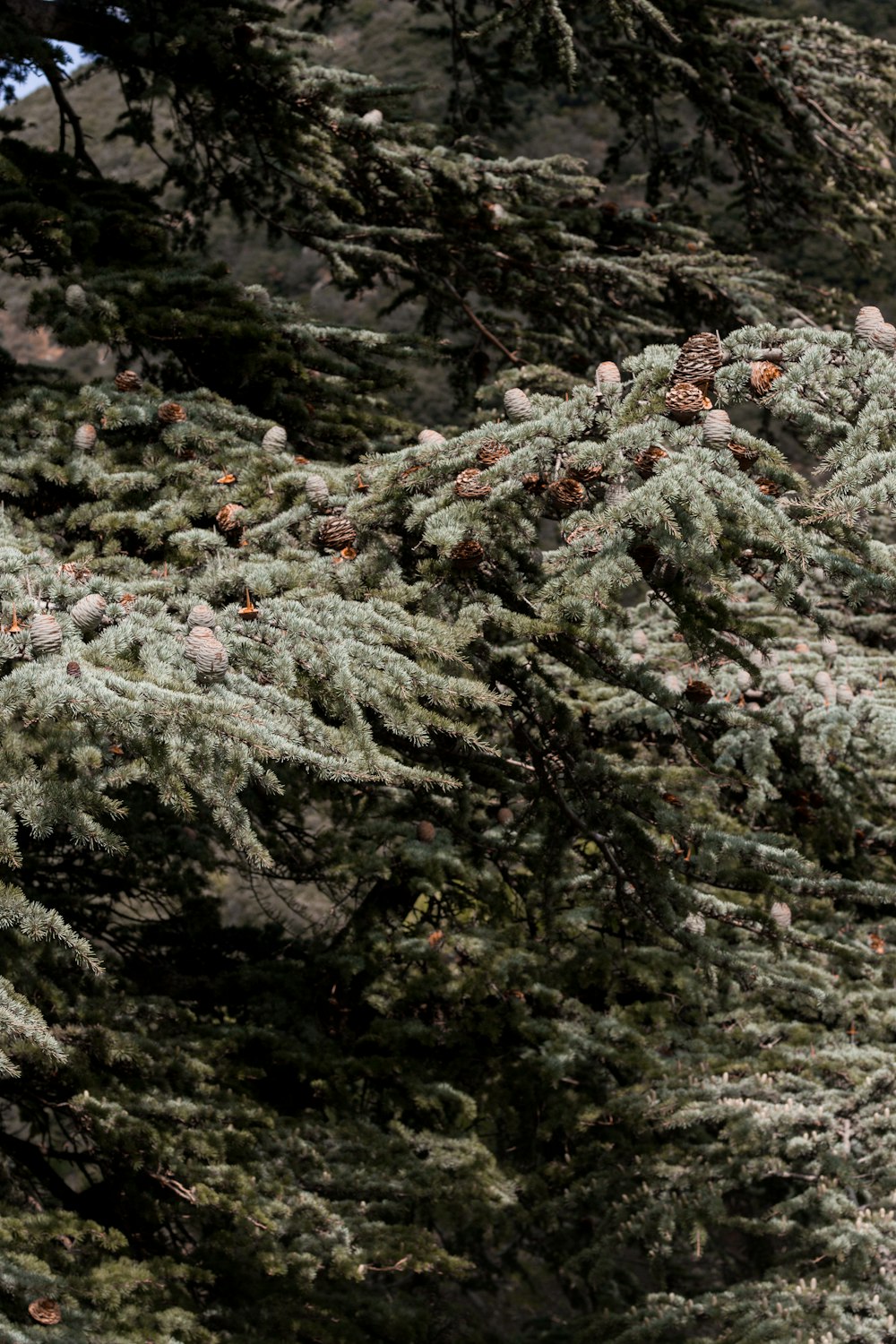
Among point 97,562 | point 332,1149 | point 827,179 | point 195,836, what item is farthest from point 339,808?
point 827,179

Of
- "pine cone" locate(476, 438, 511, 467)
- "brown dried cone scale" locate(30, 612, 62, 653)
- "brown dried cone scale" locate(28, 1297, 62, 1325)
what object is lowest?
"brown dried cone scale" locate(28, 1297, 62, 1325)

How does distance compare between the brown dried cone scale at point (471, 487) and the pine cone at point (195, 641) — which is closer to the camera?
the pine cone at point (195, 641)

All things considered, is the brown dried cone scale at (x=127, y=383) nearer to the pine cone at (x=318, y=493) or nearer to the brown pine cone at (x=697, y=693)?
the pine cone at (x=318, y=493)

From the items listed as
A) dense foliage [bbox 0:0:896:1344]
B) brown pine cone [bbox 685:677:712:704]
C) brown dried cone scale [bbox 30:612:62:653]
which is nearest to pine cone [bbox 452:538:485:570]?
dense foliage [bbox 0:0:896:1344]

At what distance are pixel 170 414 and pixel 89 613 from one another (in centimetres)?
116

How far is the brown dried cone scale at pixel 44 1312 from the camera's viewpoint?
8.07ft

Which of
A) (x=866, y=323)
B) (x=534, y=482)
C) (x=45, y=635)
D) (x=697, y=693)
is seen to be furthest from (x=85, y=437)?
(x=866, y=323)

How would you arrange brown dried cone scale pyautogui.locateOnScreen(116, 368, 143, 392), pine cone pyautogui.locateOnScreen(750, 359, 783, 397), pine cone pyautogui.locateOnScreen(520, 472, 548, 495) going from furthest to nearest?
1. brown dried cone scale pyautogui.locateOnScreen(116, 368, 143, 392)
2. pine cone pyautogui.locateOnScreen(520, 472, 548, 495)
3. pine cone pyautogui.locateOnScreen(750, 359, 783, 397)

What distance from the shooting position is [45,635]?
2178 millimetres

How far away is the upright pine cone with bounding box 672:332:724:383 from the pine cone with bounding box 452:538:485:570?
1.68 feet

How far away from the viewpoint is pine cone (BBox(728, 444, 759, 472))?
2293mm

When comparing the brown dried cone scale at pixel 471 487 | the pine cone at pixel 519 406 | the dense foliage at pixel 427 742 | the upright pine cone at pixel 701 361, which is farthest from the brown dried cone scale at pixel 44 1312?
the upright pine cone at pixel 701 361

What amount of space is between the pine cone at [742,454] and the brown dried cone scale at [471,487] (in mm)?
491

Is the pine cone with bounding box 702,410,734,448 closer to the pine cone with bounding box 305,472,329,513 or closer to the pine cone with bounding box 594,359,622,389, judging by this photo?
the pine cone with bounding box 594,359,622,389
